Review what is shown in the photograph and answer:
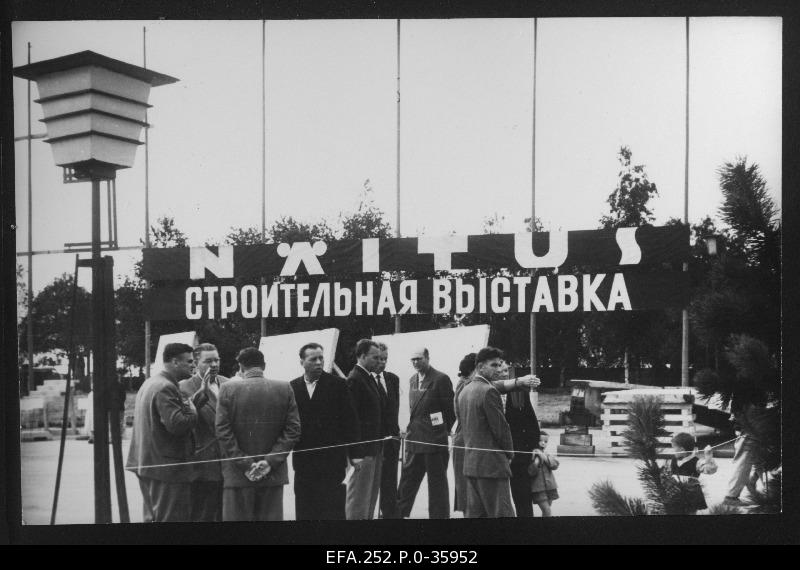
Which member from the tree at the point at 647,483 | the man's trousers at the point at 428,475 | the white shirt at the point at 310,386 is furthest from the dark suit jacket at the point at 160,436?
the tree at the point at 647,483

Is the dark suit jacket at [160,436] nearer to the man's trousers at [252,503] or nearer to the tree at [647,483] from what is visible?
the man's trousers at [252,503]

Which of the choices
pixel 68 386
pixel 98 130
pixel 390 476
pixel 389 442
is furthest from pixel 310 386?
pixel 98 130

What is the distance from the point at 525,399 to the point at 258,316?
1.37 m

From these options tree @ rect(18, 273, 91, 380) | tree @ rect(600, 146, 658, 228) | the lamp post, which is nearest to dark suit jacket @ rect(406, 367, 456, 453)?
tree @ rect(600, 146, 658, 228)

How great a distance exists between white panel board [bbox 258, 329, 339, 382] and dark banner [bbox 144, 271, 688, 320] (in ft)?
0.32

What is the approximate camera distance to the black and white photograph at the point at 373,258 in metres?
4.56

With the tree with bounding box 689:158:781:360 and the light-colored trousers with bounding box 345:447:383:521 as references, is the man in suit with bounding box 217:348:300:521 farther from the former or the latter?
the tree with bounding box 689:158:781:360

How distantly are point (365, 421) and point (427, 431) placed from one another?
1.01 ft

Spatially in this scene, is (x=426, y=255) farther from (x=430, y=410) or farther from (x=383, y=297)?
(x=430, y=410)

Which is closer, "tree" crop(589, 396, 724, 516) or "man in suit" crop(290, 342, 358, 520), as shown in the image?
"tree" crop(589, 396, 724, 516)

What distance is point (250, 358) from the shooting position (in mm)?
4586

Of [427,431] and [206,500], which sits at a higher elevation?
[427,431]

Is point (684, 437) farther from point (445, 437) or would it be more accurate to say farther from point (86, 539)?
point (86, 539)

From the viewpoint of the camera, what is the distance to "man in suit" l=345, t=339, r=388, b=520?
4605mm
